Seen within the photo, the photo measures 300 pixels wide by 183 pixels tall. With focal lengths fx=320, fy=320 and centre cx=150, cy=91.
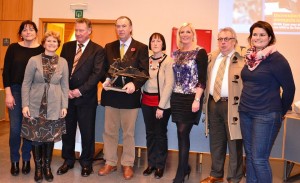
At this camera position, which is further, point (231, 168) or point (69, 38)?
point (69, 38)

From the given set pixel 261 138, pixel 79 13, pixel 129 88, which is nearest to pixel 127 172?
pixel 129 88

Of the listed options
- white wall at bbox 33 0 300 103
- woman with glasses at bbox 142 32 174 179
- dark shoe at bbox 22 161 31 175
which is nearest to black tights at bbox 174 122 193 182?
woman with glasses at bbox 142 32 174 179

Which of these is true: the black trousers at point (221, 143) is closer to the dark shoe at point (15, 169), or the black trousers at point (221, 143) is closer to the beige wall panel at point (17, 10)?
the dark shoe at point (15, 169)

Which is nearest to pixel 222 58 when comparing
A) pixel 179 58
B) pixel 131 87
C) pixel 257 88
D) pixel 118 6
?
pixel 179 58

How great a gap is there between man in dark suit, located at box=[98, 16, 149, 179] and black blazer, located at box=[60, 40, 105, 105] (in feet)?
0.32

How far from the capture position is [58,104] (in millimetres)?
2986

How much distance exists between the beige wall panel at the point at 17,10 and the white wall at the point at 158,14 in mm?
134

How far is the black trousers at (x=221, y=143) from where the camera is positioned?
3061mm

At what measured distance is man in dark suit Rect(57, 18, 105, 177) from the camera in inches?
126

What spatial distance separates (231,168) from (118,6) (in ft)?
13.3

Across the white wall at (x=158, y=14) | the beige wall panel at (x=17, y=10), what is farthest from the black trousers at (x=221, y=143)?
the beige wall panel at (x=17, y=10)

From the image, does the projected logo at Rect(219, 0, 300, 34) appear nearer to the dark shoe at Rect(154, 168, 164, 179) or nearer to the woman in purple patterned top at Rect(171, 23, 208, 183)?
the woman in purple patterned top at Rect(171, 23, 208, 183)

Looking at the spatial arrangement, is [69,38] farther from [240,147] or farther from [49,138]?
[240,147]

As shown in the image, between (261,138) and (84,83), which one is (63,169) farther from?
(261,138)
